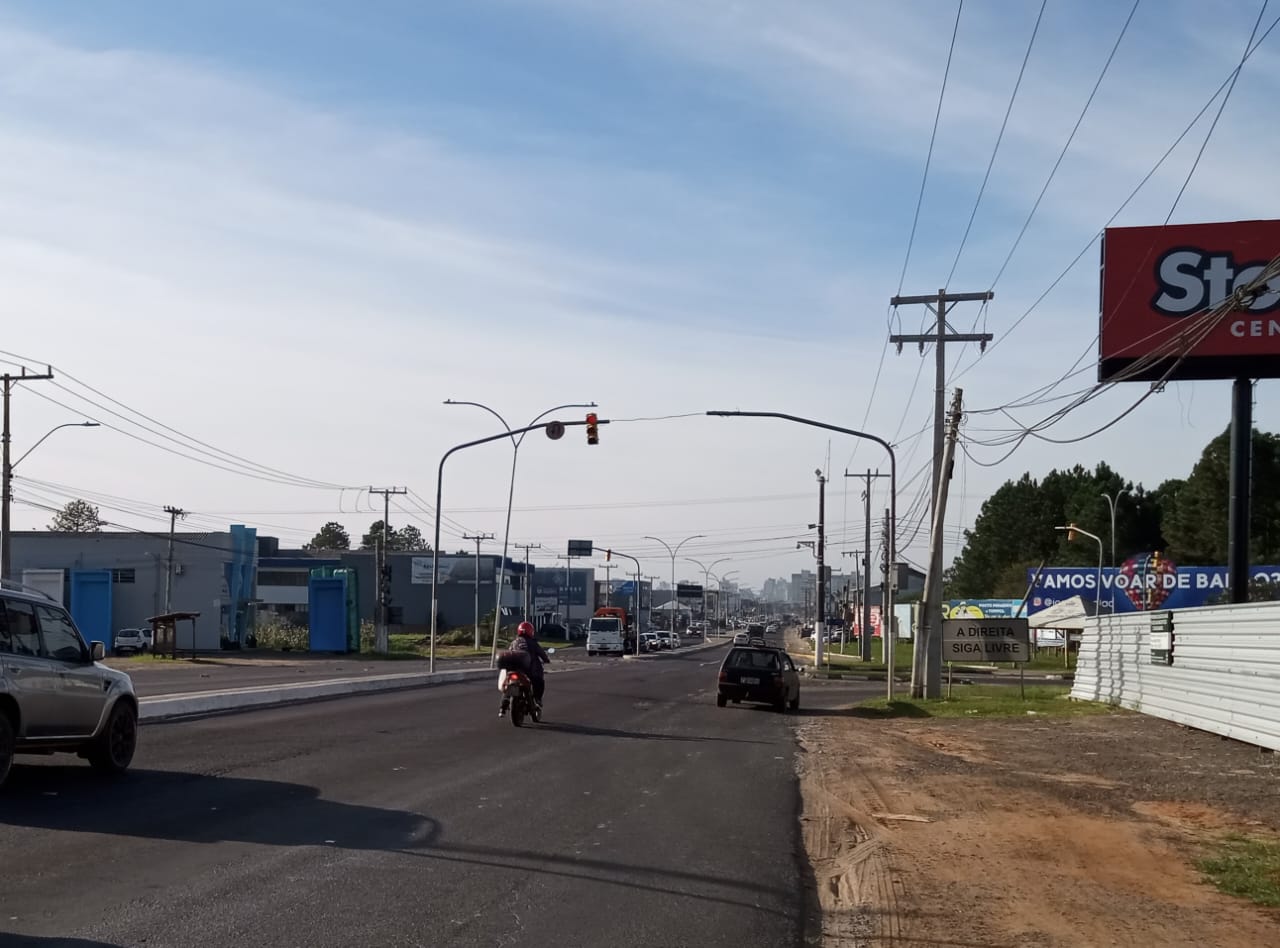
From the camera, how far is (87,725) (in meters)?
13.5

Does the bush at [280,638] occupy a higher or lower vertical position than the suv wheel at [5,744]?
lower

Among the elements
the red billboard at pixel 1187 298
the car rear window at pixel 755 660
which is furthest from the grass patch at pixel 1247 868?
the red billboard at pixel 1187 298

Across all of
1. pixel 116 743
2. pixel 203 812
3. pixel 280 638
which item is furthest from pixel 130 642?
pixel 203 812

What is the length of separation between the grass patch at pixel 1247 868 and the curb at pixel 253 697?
14.9 meters

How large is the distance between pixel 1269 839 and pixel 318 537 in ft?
624

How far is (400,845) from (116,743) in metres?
5.35

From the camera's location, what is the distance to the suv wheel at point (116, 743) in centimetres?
1383

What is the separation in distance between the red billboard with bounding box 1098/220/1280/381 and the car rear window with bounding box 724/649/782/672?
34.7 feet

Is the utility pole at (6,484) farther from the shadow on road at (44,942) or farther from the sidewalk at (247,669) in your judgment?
the shadow on road at (44,942)

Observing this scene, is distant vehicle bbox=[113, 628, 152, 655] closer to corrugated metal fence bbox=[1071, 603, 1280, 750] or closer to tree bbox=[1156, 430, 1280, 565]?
corrugated metal fence bbox=[1071, 603, 1280, 750]

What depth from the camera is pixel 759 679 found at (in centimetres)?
3027

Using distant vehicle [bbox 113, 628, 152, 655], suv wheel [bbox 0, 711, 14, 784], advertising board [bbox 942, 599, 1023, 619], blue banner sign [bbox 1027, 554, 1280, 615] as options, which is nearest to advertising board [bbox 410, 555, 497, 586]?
distant vehicle [bbox 113, 628, 152, 655]

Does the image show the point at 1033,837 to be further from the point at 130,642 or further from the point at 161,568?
the point at 161,568

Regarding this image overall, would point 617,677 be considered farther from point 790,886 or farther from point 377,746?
point 790,886
